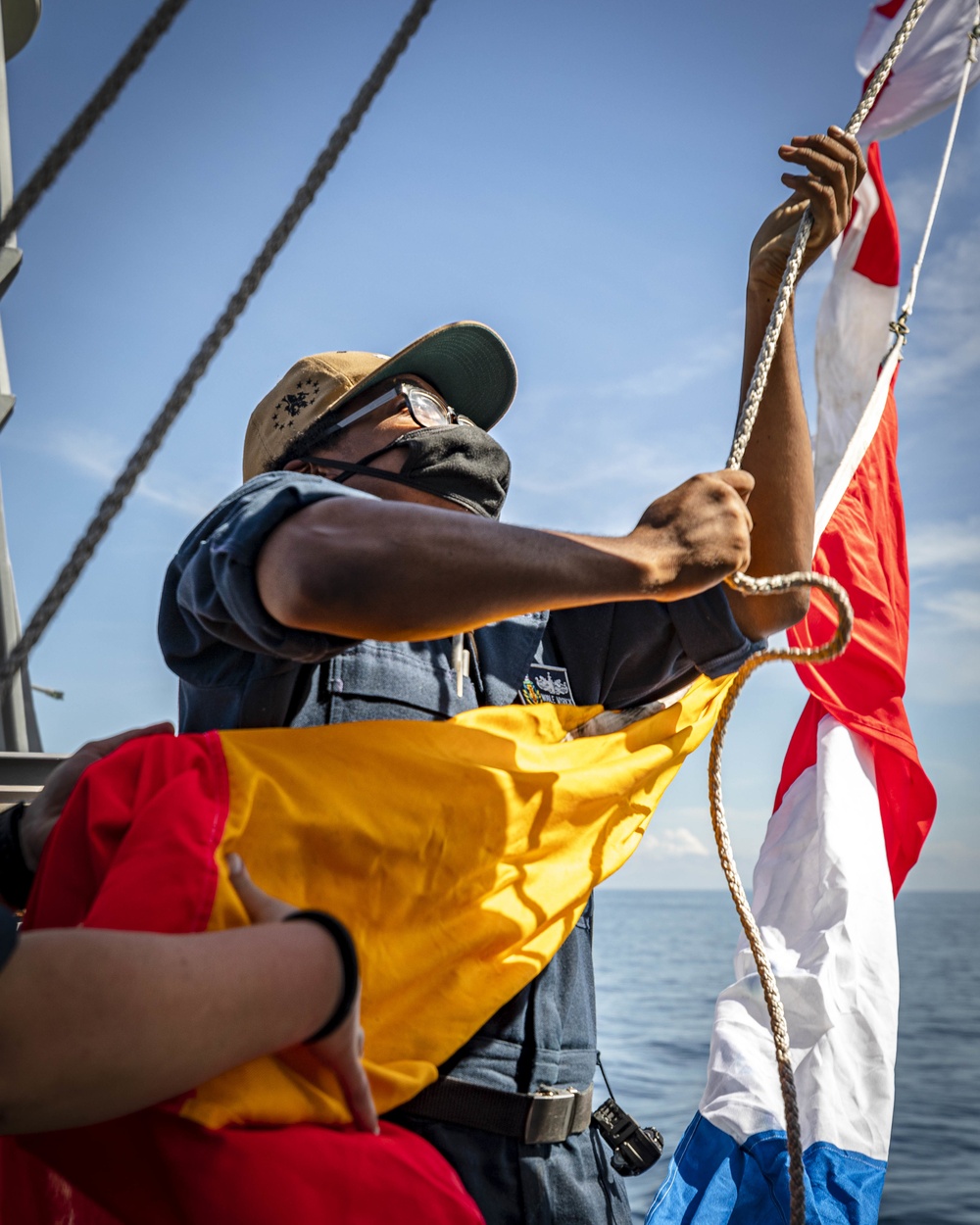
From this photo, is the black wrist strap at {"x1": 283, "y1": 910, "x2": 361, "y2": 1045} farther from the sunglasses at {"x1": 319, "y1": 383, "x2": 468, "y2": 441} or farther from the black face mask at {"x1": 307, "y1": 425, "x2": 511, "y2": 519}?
the sunglasses at {"x1": 319, "y1": 383, "x2": 468, "y2": 441}

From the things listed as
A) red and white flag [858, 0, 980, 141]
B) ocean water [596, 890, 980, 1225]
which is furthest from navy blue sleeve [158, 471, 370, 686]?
ocean water [596, 890, 980, 1225]

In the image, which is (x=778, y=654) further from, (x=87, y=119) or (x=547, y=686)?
(x=87, y=119)

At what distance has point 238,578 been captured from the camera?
1102 mm

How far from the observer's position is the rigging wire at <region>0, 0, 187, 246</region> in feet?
3.47

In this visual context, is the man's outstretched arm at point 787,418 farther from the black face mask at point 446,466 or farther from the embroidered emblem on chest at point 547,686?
the black face mask at point 446,466

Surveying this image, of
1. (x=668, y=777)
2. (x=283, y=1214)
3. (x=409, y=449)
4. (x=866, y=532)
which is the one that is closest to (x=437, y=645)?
(x=409, y=449)

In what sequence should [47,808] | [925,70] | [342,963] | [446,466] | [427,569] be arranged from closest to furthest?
[342,963], [427,569], [47,808], [446,466], [925,70]

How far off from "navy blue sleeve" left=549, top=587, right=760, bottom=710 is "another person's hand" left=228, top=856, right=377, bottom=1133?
2.55ft

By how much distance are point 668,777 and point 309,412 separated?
871mm

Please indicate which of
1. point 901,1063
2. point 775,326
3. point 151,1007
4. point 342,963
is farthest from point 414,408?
point 901,1063

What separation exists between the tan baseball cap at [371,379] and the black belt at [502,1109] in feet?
3.47

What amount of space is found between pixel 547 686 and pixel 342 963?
78 centimetres

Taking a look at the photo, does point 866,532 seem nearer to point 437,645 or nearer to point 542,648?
point 542,648

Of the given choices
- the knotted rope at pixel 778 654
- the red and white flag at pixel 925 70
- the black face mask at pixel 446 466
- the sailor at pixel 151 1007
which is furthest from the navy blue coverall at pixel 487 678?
the red and white flag at pixel 925 70
